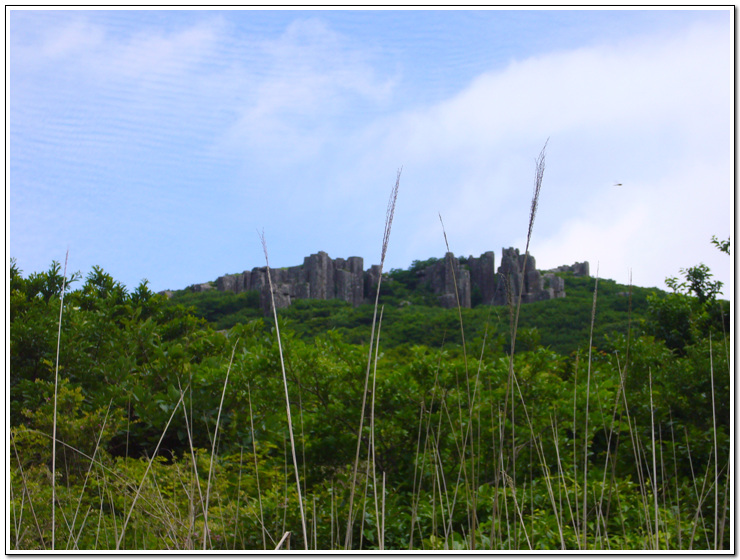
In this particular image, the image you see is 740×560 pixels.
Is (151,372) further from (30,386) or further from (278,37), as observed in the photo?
(278,37)

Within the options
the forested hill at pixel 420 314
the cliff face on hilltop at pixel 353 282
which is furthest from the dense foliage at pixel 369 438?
the cliff face on hilltop at pixel 353 282

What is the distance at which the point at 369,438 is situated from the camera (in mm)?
1524

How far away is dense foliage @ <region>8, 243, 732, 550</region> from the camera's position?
190 cm

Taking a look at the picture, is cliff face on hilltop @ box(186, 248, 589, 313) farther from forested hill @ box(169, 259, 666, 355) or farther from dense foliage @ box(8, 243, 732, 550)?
dense foliage @ box(8, 243, 732, 550)

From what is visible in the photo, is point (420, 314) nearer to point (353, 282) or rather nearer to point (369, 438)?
point (369, 438)

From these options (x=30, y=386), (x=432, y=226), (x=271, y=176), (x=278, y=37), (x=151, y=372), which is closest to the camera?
(x=432, y=226)

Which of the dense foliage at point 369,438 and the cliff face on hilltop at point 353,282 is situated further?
the cliff face on hilltop at point 353,282

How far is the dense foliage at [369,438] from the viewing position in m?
1.90

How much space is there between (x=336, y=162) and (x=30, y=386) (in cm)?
463

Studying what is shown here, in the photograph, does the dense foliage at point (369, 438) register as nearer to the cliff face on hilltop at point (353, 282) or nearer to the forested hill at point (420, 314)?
the forested hill at point (420, 314)

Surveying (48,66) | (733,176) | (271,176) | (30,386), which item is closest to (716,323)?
(733,176)

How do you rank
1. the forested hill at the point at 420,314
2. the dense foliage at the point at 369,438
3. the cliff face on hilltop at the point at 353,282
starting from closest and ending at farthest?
the dense foliage at the point at 369,438 → the forested hill at the point at 420,314 → the cliff face on hilltop at the point at 353,282

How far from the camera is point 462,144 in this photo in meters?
2.03

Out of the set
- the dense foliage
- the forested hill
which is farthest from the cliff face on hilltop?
the dense foliage
